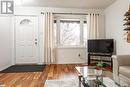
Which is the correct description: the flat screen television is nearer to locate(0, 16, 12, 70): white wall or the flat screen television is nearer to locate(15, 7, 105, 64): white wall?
locate(15, 7, 105, 64): white wall

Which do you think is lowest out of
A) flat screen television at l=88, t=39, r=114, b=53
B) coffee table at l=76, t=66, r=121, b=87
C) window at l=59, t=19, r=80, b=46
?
coffee table at l=76, t=66, r=121, b=87

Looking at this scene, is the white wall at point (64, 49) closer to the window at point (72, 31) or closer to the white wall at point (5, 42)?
the window at point (72, 31)

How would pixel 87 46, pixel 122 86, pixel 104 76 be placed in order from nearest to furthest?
pixel 122 86
pixel 104 76
pixel 87 46

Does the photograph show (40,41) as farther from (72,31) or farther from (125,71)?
(125,71)

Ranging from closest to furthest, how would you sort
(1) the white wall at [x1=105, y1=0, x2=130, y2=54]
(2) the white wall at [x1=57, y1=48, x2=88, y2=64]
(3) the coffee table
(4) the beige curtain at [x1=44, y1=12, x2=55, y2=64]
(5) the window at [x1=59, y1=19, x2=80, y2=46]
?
(3) the coffee table → (1) the white wall at [x1=105, y1=0, x2=130, y2=54] → (4) the beige curtain at [x1=44, y1=12, x2=55, y2=64] → (2) the white wall at [x1=57, y1=48, x2=88, y2=64] → (5) the window at [x1=59, y1=19, x2=80, y2=46]

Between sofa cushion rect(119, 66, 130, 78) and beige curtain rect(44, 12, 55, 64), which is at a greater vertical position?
beige curtain rect(44, 12, 55, 64)

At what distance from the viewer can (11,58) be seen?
22.0 feet

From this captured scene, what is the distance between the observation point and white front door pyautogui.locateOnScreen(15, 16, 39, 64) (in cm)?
682

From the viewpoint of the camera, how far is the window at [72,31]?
23.4 ft


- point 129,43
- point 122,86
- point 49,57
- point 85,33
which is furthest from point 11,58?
point 122,86

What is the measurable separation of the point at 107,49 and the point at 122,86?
154 inches

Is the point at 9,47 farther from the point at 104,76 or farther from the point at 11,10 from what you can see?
the point at 104,76

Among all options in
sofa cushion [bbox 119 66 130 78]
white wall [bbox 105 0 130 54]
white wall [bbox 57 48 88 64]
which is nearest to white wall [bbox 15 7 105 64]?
white wall [bbox 57 48 88 64]

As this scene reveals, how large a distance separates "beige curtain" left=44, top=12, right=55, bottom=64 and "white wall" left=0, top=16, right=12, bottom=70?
1439 mm
